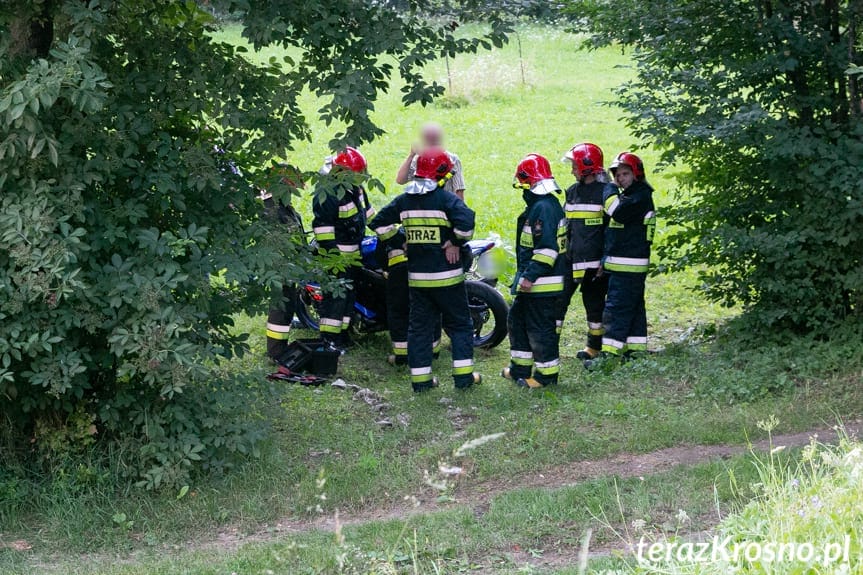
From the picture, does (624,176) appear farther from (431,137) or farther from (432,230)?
(432,230)

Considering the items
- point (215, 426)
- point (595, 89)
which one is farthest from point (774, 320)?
point (595, 89)

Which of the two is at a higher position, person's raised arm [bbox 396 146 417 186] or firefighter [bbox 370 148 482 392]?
person's raised arm [bbox 396 146 417 186]

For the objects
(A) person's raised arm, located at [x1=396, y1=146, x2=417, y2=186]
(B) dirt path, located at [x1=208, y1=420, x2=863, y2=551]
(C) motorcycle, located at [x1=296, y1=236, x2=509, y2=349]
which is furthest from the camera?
(C) motorcycle, located at [x1=296, y1=236, x2=509, y2=349]

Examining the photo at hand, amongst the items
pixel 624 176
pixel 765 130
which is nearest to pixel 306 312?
pixel 624 176

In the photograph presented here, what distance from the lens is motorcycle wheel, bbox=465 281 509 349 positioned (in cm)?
994

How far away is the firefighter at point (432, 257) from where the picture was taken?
847 centimetres

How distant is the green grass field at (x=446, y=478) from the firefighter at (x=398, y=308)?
0.22 m

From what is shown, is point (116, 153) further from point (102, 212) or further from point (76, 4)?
point (76, 4)

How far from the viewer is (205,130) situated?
699 cm

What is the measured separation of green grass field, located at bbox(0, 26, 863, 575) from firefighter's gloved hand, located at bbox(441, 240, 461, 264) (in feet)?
3.91

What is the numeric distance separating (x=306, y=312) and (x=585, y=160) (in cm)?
330

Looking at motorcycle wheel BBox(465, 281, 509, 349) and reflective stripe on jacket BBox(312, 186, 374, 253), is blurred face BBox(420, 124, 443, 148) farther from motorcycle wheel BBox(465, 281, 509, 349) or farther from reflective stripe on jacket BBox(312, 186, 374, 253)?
motorcycle wheel BBox(465, 281, 509, 349)

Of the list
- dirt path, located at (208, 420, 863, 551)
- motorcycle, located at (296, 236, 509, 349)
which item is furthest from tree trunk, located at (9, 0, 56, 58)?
motorcycle, located at (296, 236, 509, 349)

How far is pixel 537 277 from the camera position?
8.60m
